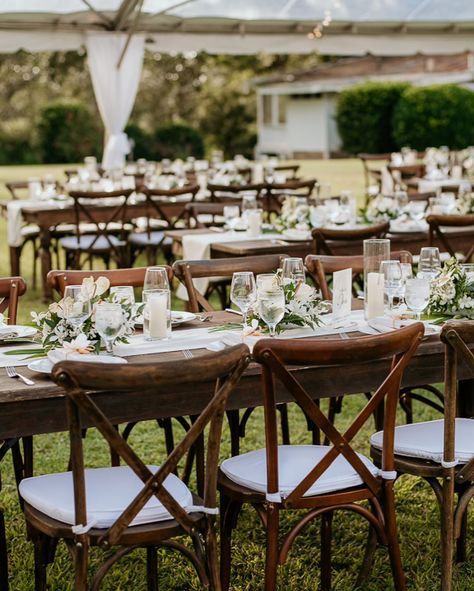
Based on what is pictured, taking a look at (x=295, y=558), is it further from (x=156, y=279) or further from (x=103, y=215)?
(x=103, y=215)

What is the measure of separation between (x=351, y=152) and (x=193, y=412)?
89.9 feet

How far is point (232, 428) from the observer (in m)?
4.21

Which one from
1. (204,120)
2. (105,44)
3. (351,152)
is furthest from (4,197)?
(204,120)

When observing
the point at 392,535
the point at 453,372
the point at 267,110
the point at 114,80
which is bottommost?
the point at 392,535

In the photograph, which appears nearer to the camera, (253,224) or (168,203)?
(253,224)

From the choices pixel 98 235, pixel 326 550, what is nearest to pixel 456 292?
pixel 326 550

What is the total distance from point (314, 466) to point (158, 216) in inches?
255

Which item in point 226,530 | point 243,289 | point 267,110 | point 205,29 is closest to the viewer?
point 226,530

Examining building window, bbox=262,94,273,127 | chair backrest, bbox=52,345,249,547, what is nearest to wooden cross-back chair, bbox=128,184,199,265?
chair backrest, bbox=52,345,249,547

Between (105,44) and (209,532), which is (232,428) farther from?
(105,44)

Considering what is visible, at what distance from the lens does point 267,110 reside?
116ft

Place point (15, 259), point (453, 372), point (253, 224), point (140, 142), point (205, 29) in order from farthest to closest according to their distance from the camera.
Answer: point (140, 142), point (205, 29), point (15, 259), point (253, 224), point (453, 372)

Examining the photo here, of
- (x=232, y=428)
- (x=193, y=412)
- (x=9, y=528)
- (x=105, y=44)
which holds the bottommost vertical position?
(x=9, y=528)

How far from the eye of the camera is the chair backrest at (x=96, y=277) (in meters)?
4.23
